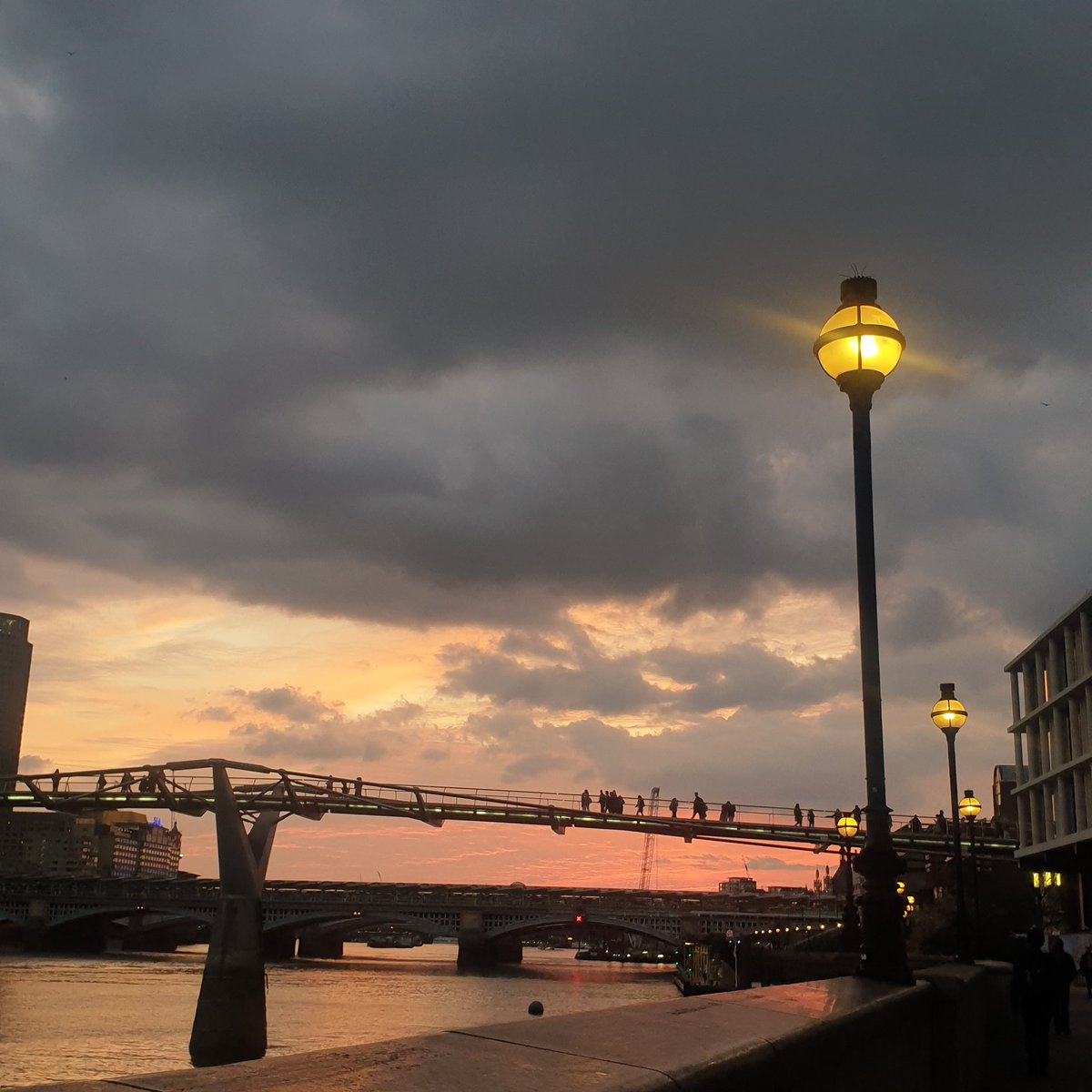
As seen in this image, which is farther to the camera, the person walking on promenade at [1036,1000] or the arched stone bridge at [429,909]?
the arched stone bridge at [429,909]

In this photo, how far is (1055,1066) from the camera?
1542 cm

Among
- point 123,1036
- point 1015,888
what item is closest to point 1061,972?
point 123,1036

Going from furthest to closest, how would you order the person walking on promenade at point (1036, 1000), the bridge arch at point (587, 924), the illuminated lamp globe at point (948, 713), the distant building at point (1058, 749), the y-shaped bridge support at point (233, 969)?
the bridge arch at point (587, 924) → the distant building at point (1058, 749) → the y-shaped bridge support at point (233, 969) → the illuminated lamp globe at point (948, 713) → the person walking on promenade at point (1036, 1000)

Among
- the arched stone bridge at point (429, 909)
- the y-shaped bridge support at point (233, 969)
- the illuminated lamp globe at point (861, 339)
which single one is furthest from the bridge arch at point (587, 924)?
the illuminated lamp globe at point (861, 339)

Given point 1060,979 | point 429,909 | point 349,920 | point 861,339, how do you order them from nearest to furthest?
point 861,339 → point 1060,979 → point 429,909 → point 349,920

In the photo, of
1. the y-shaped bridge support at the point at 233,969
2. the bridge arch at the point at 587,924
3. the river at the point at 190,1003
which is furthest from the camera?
the bridge arch at the point at 587,924

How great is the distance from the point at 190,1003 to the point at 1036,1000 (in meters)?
73.1

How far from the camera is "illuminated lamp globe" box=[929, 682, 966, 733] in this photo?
2416 cm

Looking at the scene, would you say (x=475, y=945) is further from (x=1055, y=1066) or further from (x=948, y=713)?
(x=1055, y=1066)

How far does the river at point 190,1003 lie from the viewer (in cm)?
4972

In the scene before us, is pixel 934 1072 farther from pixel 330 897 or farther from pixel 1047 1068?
pixel 330 897

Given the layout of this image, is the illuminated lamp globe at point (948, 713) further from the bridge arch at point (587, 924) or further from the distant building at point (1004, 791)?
the distant building at point (1004, 791)

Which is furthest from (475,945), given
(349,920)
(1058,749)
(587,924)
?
(1058,749)

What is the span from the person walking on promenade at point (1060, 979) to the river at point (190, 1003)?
26.9 ft
